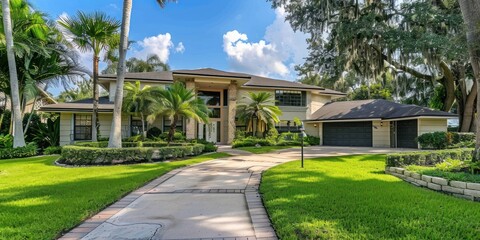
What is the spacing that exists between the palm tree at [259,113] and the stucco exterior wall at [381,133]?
296 inches

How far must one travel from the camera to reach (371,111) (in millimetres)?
23234

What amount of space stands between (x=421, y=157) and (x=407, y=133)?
42.8 feet

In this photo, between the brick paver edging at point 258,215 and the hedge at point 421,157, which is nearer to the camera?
the brick paver edging at point 258,215

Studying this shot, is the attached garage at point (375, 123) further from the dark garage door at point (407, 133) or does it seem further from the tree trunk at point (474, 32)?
the tree trunk at point (474, 32)

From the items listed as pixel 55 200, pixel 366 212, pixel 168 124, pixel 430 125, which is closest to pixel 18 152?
pixel 168 124

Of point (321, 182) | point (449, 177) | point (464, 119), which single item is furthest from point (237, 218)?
point (464, 119)

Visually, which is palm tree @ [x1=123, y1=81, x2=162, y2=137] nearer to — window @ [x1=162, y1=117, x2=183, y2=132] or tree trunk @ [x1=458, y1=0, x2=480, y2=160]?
window @ [x1=162, y1=117, x2=183, y2=132]

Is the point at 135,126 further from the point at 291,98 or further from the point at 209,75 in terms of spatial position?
the point at 291,98

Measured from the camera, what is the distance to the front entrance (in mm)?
23812

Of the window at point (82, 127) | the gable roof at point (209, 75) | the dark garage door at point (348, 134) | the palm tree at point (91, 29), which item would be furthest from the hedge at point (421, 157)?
the window at point (82, 127)

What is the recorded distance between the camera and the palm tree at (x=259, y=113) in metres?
21.6

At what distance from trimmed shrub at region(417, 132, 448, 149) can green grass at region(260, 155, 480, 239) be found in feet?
46.0

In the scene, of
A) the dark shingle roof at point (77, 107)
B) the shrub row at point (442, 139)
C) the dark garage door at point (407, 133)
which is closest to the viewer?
the shrub row at point (442, 139)

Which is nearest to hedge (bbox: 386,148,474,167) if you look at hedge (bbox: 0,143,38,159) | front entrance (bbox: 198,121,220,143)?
front entrance (bbox: 198,121,220,143)
